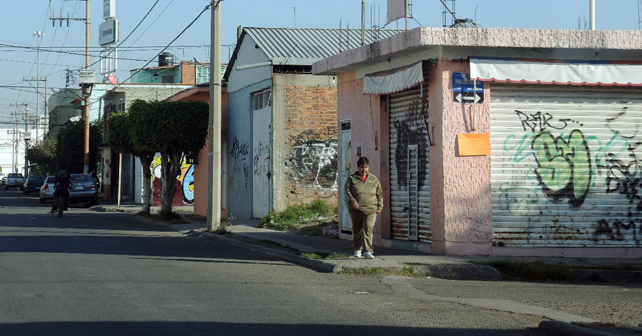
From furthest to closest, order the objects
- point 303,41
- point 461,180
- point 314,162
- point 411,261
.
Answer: point 303,41 < point 314,162 < point 461,180 < point 411,261

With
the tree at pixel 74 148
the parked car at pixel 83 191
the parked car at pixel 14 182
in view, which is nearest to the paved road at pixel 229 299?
the parked car at pixel 83 191

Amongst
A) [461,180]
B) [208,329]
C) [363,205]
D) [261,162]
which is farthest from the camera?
[261,162]

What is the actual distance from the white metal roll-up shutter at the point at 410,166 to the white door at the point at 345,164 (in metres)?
1.71

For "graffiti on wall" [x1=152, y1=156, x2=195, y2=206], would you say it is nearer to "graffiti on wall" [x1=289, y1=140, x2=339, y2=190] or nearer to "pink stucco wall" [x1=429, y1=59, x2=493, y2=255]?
"graffiti on wall" [x1=289, y1=140, x2=339, y2=190]

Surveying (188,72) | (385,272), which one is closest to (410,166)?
(385,272)

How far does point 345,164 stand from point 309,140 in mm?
5291

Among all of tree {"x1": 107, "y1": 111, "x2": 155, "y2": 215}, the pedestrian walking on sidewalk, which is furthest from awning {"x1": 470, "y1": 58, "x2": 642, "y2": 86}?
tree {"x1": 107, "y1": 111, "x2": 155, "y2": 215}

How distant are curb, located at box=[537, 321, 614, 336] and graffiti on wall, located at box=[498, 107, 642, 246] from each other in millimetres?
6324

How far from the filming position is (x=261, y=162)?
23.9m

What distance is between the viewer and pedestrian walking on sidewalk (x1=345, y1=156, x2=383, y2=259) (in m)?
13.0

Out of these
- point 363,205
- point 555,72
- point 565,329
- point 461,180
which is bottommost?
point 565,329

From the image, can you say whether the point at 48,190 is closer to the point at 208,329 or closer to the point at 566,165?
the point at 566,165

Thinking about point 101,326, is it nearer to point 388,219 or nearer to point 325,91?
point 388,219

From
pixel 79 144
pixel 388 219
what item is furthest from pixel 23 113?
pixel 388 219
